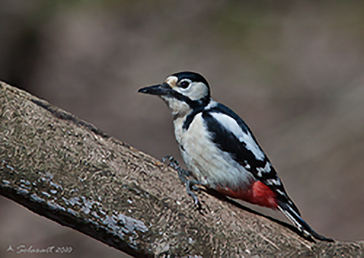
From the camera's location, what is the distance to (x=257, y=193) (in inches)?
84.0

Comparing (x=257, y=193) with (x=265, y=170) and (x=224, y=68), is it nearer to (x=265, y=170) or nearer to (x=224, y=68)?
(x=265, y=170)

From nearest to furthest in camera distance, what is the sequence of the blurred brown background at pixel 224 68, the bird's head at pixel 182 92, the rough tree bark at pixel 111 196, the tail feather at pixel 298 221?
1. the rough tree bark at pixel 111 196
2. the tail feather at pixel 298 221
3. the bird's head at pixel 182 92
4. the blurred brown background at pixel 224 68

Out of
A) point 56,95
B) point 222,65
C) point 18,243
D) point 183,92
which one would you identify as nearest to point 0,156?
point 183,92

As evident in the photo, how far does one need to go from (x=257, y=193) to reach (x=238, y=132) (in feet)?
1.08

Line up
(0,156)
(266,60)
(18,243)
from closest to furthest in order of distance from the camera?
1. (0,156)
2. (18,243)
3. (266,60)

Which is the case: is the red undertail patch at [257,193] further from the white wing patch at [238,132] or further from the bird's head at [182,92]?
the bird's head at [182,92]

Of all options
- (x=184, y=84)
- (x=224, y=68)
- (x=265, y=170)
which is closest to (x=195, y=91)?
(x=184, y=84)

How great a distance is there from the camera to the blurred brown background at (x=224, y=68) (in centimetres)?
478

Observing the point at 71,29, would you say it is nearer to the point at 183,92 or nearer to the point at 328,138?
the point at 328,138

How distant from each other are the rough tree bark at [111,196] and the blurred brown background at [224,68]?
301cm

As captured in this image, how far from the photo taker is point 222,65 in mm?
5625

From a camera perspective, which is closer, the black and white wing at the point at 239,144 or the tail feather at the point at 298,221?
the tail feather at the point at 298,221

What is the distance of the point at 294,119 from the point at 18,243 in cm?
348

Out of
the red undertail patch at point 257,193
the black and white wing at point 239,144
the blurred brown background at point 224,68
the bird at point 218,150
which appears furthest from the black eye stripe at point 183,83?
the blurred brown background at point 224,68
